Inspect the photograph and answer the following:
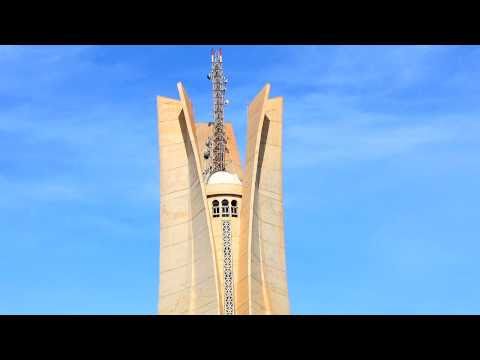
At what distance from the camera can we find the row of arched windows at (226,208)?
34156 mm

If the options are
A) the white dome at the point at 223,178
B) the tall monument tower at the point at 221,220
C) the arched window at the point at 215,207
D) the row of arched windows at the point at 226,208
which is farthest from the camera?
the white dome at the point at 223,178

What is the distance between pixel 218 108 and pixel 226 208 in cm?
504

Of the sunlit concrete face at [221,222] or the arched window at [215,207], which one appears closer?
the sunlit concrete face at [221,222]

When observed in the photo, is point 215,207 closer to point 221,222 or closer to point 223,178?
point 221,222

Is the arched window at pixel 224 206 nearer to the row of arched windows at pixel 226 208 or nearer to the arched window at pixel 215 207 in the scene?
the row of arched windows at pixel 226 208

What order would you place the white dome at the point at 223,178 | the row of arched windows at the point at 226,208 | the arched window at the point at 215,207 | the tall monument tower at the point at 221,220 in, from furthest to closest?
1. the white dome at the point at 223,178
2. the arched window at the point at 215,207
3. the row of arched windows at the point at 226,208
4. the tall monument tower at the point at 221,220

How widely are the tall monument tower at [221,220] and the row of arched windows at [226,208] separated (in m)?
0.04

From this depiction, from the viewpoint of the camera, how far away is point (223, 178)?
34.8m

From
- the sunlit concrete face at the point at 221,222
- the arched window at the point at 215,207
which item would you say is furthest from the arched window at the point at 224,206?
the arched window at the point at 215,207

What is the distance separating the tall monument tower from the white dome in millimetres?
38

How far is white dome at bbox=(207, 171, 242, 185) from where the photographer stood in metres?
34.6
